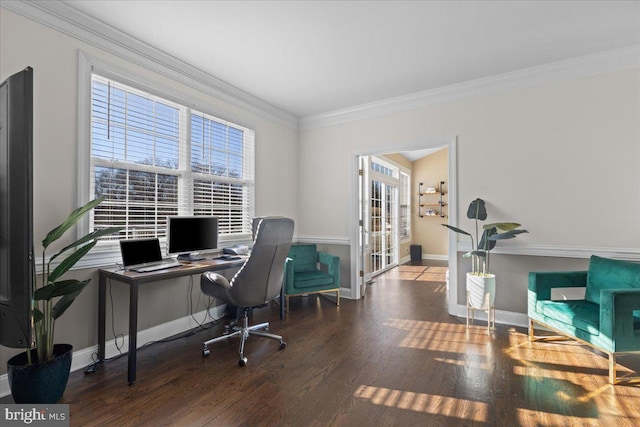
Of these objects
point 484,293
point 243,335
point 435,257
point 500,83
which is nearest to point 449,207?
point 484,293

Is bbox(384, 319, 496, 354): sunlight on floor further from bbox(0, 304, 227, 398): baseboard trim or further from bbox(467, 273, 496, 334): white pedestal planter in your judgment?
bbox(0, 304, 227, 398): baseboard trim

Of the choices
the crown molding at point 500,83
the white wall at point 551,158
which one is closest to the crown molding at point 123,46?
the crown molding at point 500,83

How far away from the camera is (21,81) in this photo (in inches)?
38.4

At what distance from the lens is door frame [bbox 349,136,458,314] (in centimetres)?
370

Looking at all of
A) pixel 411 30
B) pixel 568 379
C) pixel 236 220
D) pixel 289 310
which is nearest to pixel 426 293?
pixel 289 310

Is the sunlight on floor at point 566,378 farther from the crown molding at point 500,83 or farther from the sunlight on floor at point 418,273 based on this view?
the sunlight on floor at point 418,273

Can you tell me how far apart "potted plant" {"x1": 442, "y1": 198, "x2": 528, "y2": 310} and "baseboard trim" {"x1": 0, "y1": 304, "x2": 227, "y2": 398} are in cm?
283

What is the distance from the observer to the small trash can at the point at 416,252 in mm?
8242

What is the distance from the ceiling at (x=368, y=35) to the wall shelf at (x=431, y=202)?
5084mm

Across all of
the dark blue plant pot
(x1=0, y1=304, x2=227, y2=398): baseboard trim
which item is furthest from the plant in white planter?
the dark blue plant pot

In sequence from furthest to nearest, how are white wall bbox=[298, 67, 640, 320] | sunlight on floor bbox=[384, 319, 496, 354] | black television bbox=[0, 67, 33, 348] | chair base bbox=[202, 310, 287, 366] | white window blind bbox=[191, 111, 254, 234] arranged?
1. white window blind bbox=[191, 111, 254, 234]
2. white wall bbox=[298, 67, 640, 320]
3. sunlight on floor bbox=[384, 319, 496, 354]
4. chair base bbox=[202, 310, 287, 366]
5. black television bbox=[0, 67, 33, 348]

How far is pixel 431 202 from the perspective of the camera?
8516 mm

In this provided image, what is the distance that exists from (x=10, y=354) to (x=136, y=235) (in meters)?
1.16

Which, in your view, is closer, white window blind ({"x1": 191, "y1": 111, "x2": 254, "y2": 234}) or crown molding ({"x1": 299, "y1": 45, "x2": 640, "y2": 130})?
crown molding ({"x1": 299, "y1": 45, "x2": 640, "y2": 130})
